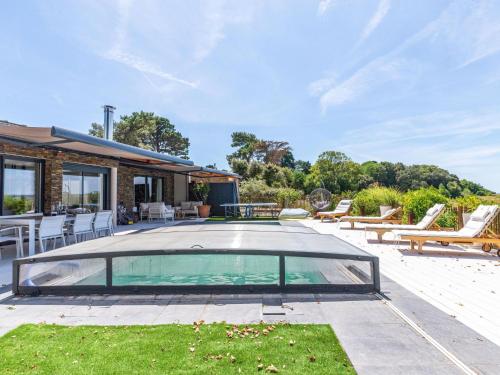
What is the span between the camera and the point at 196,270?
4383 mm

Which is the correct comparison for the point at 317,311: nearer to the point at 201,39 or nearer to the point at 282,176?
the point at 201,39

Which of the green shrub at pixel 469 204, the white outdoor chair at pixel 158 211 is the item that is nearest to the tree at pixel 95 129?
the white outdoor chair at pixel 158 211

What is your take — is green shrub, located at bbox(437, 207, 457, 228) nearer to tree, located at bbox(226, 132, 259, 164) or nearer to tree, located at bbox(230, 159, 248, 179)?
tree, located at bbox(230, 159, 248, 179)

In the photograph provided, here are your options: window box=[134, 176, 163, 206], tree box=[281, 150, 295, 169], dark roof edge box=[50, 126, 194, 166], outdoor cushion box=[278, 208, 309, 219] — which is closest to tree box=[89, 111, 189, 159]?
tree box=[281, 150, 295, 169]

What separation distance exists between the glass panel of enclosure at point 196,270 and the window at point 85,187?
785 centimetres

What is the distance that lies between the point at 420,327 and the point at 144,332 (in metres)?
2.61

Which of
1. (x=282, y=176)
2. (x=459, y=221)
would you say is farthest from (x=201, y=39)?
(x=282, y=176)

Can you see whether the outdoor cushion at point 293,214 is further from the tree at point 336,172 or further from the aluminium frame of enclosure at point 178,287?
the tree at point 336,172

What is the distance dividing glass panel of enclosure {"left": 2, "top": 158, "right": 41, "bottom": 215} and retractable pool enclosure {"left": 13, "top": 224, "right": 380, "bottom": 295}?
569 centimetres

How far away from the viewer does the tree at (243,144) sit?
37.9 m

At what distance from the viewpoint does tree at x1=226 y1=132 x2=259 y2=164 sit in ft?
124

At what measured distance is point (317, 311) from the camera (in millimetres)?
3658

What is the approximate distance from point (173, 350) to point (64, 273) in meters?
2.46

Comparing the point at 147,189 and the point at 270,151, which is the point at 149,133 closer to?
the point at 270,151
